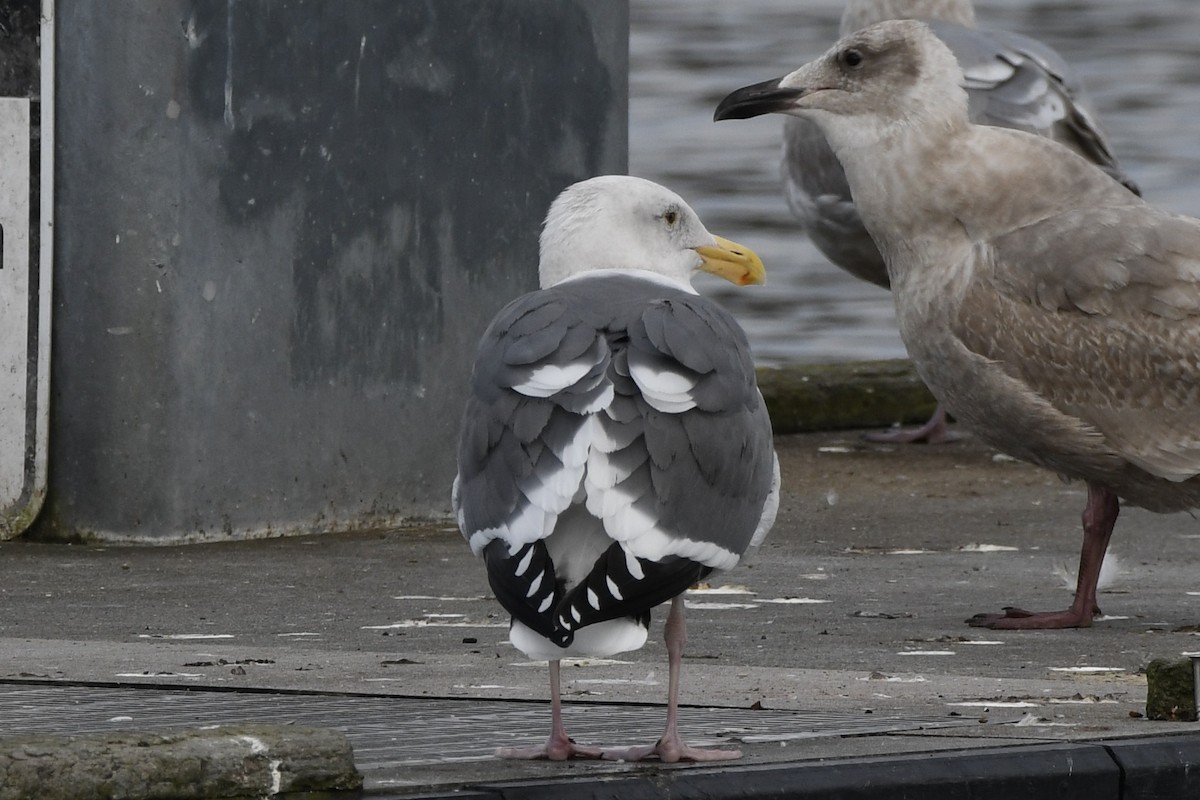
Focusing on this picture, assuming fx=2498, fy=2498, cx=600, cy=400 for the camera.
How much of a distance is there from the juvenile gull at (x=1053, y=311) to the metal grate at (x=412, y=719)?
1971 mm

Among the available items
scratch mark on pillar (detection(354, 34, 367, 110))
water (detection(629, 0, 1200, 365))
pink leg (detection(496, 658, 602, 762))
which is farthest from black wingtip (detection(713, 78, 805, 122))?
water (detection(629, 0, 1200, 365))

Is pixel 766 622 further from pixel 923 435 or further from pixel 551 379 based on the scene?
pixel 923 435

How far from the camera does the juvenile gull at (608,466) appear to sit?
14.2 ft

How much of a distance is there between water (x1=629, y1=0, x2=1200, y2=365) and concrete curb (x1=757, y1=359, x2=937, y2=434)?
188 cm

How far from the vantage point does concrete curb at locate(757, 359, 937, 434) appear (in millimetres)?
12141

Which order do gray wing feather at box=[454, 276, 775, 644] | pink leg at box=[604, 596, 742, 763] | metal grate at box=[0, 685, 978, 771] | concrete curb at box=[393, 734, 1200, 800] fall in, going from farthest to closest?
metal grate at box=[0, 685, 978, 771] < pink leg at box=[604, 596, 742, 763] < concrete curb at box=[393, 734, 1200, 800] < gray wing feather at box=[454, 276, 775, 644]

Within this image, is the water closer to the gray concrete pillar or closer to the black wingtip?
the gray concrete pillar

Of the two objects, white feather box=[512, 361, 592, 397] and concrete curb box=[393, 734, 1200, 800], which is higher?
white feather box=[512, 361, 592, 397]

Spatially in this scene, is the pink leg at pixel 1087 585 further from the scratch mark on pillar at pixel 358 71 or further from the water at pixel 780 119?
the water at pixel 780 119

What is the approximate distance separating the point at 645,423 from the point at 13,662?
223 cm

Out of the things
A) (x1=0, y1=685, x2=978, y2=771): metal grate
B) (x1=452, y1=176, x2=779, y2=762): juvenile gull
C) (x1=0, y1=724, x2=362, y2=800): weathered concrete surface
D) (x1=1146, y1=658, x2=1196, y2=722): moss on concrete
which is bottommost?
(x1=0, y1=685, x2=978, y2=771): metal grate

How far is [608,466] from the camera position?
173 inches

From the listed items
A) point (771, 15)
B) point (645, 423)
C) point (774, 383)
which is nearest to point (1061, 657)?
point (645, 423)

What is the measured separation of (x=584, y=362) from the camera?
4559mm
